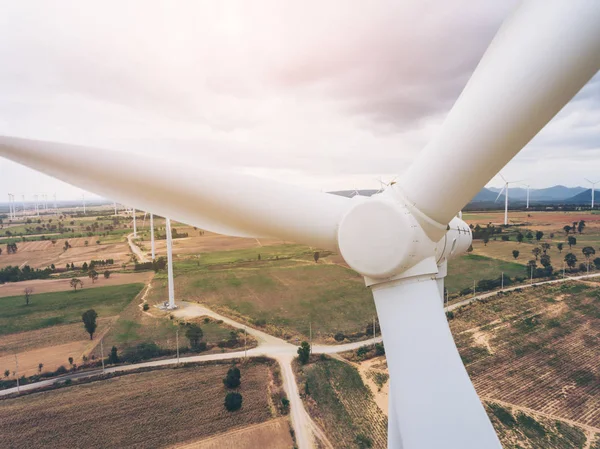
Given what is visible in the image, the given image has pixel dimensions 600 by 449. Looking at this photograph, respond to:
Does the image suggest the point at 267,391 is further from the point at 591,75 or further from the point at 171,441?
the point at 591,75

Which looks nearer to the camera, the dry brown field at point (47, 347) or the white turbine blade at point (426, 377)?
the white turbine blade at point (426, 377)

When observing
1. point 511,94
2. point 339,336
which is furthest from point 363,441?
point 511,94

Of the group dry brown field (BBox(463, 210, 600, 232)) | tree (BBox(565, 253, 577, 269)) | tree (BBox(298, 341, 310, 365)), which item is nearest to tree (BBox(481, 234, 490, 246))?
dry brown field (BBox(463, 210, 600, 232))

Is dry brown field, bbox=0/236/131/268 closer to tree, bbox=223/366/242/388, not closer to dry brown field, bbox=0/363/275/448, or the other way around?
dry brown field, bbox=0/363/275/448

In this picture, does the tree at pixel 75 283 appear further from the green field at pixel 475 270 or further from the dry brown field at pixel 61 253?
the green field at pixel 475 270

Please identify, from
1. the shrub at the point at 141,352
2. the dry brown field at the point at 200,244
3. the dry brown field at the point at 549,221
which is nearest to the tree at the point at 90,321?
the shrub at the point at 141,352

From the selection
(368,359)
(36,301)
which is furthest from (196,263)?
(368,359)
